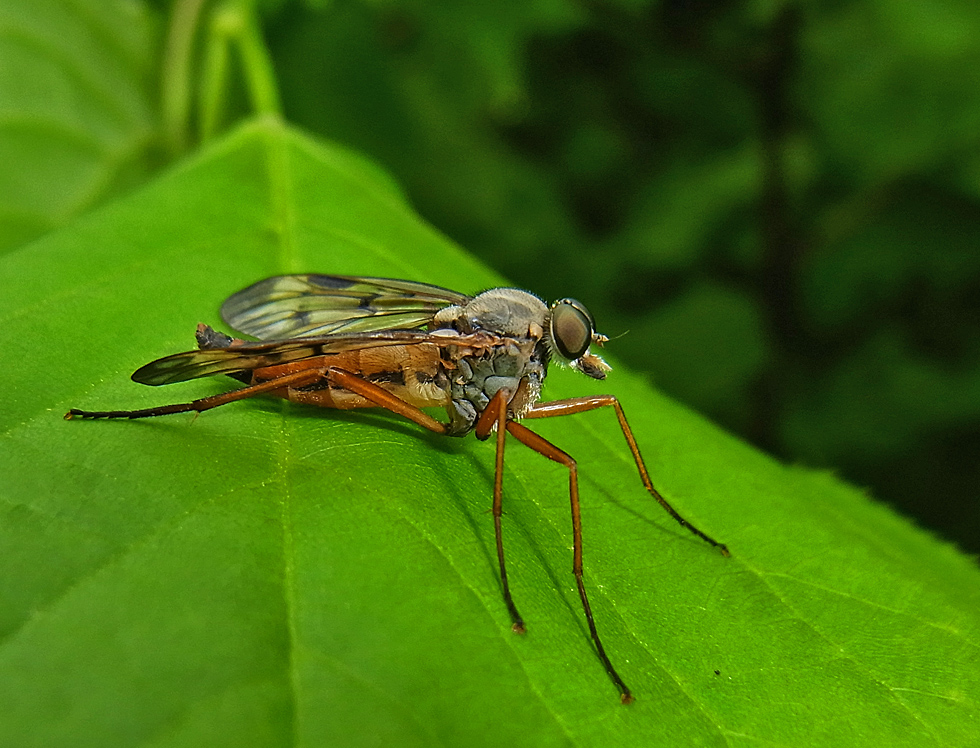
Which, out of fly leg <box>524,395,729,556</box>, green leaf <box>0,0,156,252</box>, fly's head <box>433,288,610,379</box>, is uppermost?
fly's head <box>433,288,610,379</box>

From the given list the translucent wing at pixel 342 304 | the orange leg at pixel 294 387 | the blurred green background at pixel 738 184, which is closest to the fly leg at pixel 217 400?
the orange leg at pixel 294 387

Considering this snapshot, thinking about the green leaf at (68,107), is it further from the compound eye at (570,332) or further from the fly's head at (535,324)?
the compound eye at (570,332)

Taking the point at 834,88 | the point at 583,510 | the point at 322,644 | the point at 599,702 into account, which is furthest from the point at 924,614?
the point at 834,88

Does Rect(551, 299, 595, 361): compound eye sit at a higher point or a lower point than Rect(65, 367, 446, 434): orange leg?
higher

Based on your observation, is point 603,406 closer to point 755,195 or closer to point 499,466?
point 499,466

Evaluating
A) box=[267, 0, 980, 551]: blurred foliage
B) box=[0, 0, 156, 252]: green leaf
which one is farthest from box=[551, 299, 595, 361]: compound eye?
box=[267, 0, 980, 551]: blurred foliage

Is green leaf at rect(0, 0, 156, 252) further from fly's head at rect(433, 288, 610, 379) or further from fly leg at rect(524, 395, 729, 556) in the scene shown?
fly leg at rect(524, 395, 729, 556)

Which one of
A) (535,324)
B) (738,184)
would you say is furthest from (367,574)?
(738,184)
